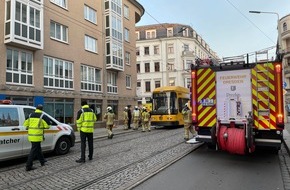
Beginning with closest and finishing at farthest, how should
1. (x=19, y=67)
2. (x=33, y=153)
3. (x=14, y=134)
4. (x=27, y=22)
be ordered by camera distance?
(x=33, y=153) → (x=14, y=134) → (x=19, y=67) → (x=27, y=22)

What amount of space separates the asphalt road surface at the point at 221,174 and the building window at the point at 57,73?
14283mm

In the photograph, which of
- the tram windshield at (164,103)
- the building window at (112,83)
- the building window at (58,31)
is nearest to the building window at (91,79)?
the building window at (112,83)

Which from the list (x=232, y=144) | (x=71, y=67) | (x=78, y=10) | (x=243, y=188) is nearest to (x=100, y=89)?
(x=71, y=67)

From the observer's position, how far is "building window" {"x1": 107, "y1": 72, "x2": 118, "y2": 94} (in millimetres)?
28900

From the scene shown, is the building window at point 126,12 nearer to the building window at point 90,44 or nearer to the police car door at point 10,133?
the building window at point 90,44

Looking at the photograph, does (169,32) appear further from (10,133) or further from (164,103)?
(10,133)

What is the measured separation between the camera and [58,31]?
883 inches

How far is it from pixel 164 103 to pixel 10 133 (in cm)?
1516

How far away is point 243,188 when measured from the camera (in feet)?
19.5

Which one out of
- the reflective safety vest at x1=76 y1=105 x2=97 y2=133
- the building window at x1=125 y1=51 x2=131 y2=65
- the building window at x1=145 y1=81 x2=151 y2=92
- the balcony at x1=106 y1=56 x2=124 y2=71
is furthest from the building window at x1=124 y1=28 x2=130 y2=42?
the building window at x1=145 y1=81 x2=151 y2=92

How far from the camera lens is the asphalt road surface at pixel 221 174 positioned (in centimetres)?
615

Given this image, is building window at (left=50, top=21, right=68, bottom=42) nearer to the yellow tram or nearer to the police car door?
the yellow tram

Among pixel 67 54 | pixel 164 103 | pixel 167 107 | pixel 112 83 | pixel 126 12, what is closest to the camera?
pixel 167 107

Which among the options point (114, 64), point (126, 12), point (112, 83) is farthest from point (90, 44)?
point (126, 12)
